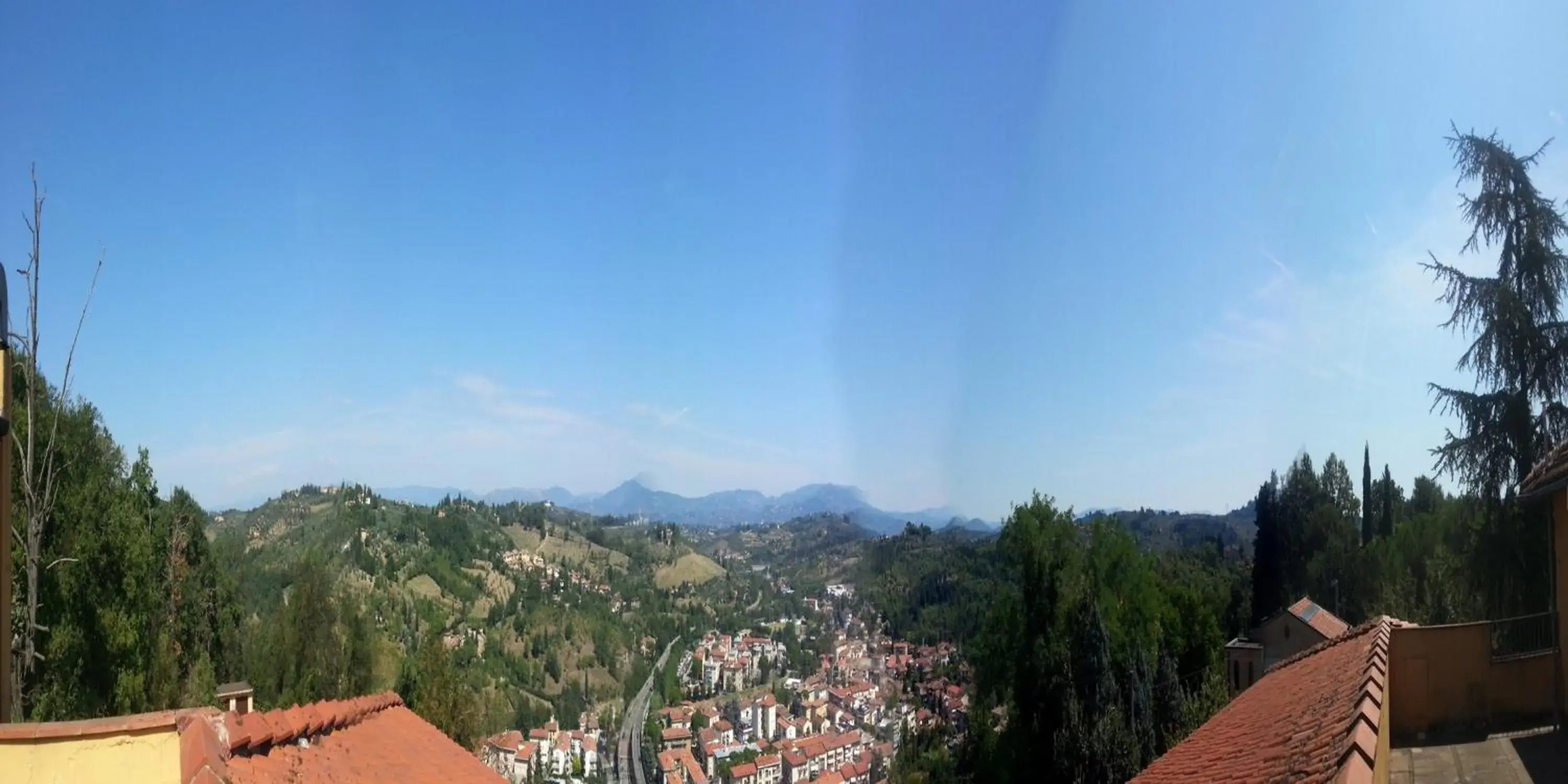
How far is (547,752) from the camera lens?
3472 cm

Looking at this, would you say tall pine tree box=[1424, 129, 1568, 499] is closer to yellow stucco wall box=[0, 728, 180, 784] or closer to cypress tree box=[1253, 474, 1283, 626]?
yellow stucco wall box=[0, 728, 180, 784]

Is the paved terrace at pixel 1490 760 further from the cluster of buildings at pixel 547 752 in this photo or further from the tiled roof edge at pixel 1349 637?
the cluster of buildings at pixel 547 752

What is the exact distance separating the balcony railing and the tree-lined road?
33.0 metres

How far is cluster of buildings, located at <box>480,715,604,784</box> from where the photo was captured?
83.7 feet

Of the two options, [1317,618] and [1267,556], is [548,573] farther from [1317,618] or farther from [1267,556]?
[1317,618]

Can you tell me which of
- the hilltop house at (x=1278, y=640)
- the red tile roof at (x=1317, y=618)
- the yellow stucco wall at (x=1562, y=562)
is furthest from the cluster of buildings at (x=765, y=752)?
the yellow stucco wall at (x=1562, y=562)

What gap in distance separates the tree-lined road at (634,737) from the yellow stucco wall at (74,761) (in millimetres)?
34291

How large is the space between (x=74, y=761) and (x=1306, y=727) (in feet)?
17.7

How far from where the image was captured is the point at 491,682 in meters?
48.7

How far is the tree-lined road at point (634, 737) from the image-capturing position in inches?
1465

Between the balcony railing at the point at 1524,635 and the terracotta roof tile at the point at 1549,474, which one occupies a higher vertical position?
the terracotta roof tile at the point at 1549,474

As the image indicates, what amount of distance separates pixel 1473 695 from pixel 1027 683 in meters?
16.5

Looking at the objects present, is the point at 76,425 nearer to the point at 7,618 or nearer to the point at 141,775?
the point at 7,618

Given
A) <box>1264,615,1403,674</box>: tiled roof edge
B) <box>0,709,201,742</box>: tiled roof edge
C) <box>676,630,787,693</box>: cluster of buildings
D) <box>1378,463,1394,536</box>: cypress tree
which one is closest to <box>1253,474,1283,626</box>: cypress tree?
<box>1378,463,1394,536</box>: cypress tree
